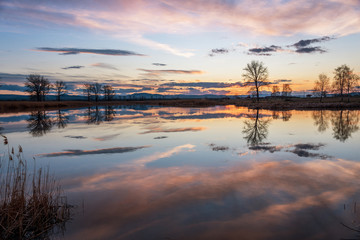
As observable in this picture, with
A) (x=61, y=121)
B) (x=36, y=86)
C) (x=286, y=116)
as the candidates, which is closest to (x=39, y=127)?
(x=61, y=121)

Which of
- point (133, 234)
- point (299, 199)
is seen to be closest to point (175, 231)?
point (133, 234)

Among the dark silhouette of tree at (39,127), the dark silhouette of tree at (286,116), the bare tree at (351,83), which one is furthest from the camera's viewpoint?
the bare tree at (351,83)

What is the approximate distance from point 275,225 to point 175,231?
8.76ft

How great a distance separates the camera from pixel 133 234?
5.53 m

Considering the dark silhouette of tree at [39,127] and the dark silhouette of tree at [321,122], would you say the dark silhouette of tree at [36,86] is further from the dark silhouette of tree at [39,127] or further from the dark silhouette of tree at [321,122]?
the dark silhouette of tree at [321,122]

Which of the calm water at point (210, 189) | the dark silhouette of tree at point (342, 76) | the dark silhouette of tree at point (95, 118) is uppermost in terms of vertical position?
the dark silhouette of tree at point (342, 76)

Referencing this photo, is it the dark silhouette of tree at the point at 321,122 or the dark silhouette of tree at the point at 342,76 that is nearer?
the dark silhouette of tree at the point at 321,122

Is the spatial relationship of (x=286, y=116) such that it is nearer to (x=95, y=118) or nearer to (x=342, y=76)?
(x=95, y=118)

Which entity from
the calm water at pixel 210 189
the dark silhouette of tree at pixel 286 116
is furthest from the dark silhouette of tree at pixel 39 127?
the dark silhouette of tree at pixel 286 116

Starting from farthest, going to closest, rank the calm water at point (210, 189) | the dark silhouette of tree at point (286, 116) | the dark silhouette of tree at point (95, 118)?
the dark silhouette of tree at point (95, 118), the dark silhouette of tree at point (286, 116), the calm water at point (210, 189)

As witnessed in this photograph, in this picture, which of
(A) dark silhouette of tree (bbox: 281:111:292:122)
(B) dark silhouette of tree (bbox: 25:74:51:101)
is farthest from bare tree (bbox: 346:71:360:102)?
(B) dark silhouette of tree (bbox: 25:74:51:101)

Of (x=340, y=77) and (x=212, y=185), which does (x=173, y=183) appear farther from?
(x=340, y=77)

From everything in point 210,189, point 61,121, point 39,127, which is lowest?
point 210,189

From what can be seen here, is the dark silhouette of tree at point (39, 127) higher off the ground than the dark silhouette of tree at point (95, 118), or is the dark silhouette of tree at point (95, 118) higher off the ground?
the dark silhouette of tree at point (95, 118)
